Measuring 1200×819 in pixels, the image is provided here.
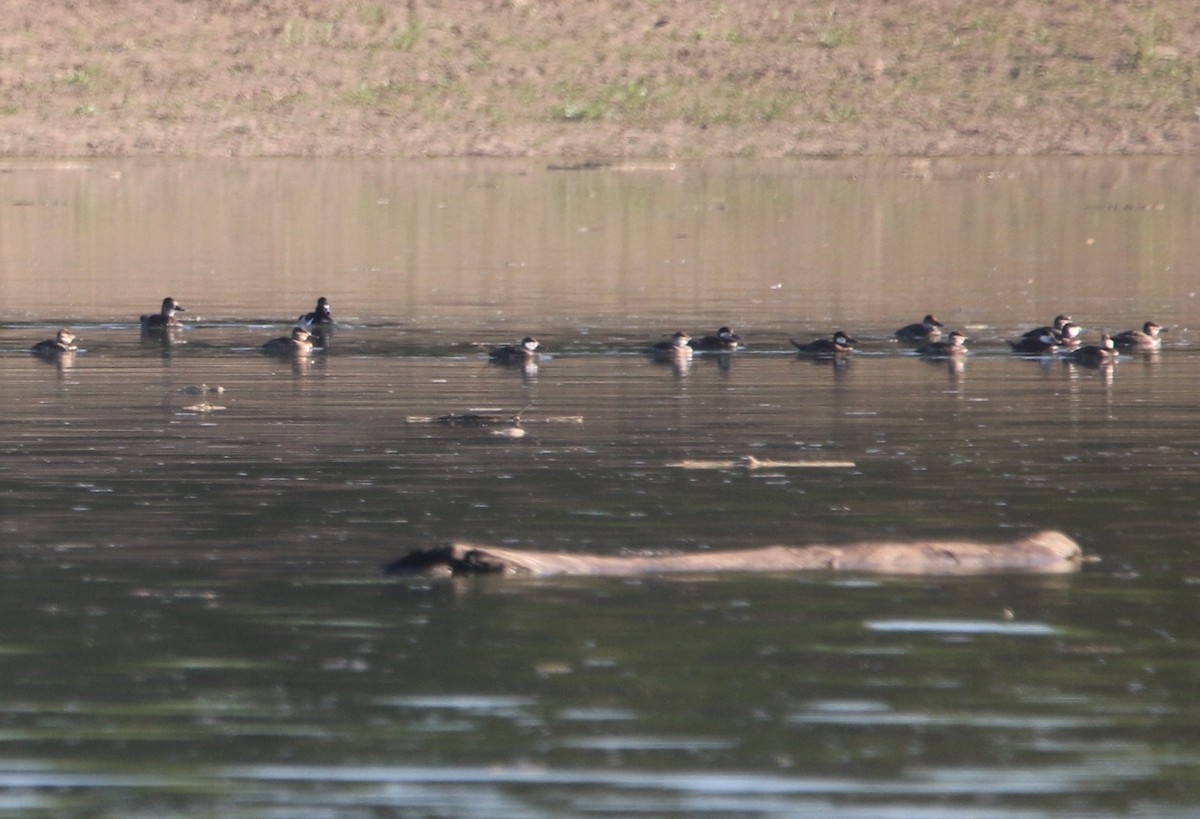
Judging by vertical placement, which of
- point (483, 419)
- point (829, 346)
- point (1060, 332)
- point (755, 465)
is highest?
point (1060, 332)

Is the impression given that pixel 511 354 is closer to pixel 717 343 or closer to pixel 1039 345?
pixel 717 343

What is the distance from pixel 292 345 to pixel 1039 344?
10.7 metres

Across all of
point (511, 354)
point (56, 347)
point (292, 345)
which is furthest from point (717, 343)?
point (56, 347)

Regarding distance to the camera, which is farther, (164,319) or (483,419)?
(164,319)

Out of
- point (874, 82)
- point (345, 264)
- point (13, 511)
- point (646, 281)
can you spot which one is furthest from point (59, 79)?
point (13, 511)

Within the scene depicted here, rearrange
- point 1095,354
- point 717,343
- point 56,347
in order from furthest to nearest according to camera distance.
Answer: point 717,343
point 56,347
point 1095,354

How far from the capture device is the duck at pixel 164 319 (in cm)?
3666

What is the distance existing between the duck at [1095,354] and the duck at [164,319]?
538 inches

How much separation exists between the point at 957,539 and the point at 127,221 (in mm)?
53208

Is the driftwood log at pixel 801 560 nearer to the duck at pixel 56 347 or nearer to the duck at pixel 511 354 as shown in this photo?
the duck at pixel 511 354

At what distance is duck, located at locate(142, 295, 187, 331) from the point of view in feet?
120

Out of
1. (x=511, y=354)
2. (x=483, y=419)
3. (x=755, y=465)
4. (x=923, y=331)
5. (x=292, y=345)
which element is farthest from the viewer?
(x=923, y=331)

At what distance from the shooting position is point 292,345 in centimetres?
3381

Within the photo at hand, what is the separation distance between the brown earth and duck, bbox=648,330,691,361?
65.1 meters
